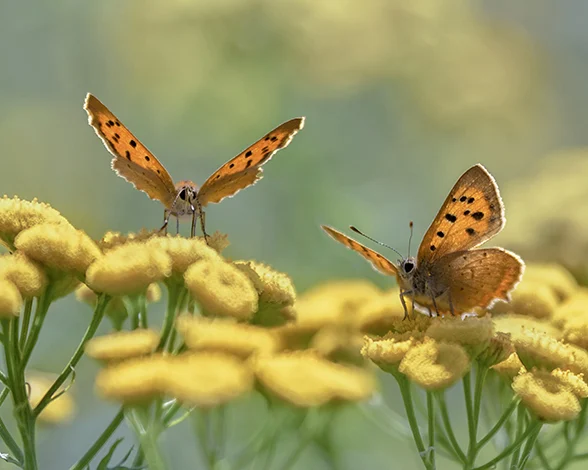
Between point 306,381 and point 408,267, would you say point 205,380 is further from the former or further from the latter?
point 408,267

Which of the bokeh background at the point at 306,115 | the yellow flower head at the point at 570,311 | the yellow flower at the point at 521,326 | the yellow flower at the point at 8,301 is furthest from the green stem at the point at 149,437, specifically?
the bokeh background at the point at 306,115

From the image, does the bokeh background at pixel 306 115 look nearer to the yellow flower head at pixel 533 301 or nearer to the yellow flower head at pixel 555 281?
the yellow flower head at pixel 555 281

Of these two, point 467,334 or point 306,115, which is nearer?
point 467,334

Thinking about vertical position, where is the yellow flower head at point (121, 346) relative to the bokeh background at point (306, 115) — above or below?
below

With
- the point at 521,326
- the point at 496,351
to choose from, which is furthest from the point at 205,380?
the point at 521,326

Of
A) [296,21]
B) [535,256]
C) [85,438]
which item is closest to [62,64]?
[296,21]

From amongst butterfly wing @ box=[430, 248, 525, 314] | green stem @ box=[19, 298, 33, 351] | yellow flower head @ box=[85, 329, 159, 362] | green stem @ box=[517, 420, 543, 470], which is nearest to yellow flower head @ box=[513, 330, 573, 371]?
green stem @ box=[517, 420, 543, 470]
